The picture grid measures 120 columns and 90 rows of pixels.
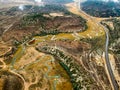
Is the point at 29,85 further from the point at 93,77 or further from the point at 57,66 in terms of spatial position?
the point at 93,77

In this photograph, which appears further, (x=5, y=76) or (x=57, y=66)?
(x=57, y=66)

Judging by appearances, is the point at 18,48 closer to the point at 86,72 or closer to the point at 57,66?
the point at 57,66

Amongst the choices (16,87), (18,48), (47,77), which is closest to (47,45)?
(18,48)

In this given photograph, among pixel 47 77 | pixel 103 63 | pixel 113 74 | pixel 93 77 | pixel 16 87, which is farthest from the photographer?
pixel 103 63

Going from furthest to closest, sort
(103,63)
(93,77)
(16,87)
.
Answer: (103,63)
(93,77)
(16,87)

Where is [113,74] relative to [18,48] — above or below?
below

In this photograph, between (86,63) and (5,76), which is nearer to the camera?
(5,76)

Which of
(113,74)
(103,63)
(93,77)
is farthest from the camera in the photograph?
(103,63)

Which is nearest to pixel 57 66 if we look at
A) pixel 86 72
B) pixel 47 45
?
pixel 86 72

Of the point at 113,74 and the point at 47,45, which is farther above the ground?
the point at 47,45
